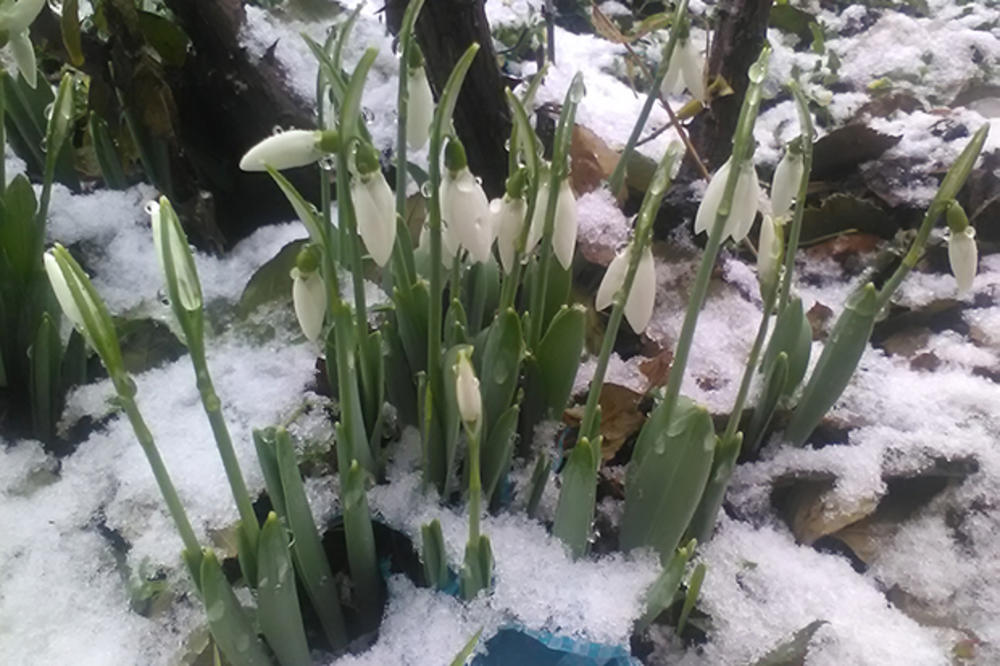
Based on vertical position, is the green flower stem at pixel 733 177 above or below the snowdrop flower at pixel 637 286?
above

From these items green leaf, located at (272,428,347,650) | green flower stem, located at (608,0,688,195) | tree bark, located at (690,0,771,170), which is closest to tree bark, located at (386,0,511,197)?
green flower stem, located at (608,0,688,195)

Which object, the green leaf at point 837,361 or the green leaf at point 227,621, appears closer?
the green leaf at point 227,621

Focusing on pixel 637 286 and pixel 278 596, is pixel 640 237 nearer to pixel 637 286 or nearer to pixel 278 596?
pixel 637 286

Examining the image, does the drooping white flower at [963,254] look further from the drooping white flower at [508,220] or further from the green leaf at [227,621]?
the green leaf at [227,621]

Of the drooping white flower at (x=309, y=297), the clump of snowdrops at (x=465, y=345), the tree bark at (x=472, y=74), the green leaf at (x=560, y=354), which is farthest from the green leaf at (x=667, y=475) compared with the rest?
the tree bark at (x=472, y=74)

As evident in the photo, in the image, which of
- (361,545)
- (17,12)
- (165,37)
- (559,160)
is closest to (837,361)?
(559,160)

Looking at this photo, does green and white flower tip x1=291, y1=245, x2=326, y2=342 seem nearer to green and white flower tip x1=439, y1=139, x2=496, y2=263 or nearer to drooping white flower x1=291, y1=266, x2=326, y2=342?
drooping white flower x1=291, y1=266, x2=326, y2=342

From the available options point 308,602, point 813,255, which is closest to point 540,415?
point 308,602
